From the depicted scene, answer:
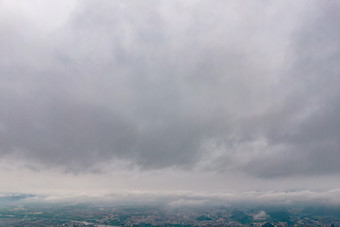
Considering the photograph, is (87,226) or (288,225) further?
(288,225)

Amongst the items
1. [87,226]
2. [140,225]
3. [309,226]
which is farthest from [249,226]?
[87,226]

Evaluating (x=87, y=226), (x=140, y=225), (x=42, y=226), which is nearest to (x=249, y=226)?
(x=140, y=225)

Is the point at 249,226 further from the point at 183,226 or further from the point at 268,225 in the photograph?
the point at 183,226

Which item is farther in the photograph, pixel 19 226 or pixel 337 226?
pixel 337 226

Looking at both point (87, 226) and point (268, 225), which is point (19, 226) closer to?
point (87, 226)

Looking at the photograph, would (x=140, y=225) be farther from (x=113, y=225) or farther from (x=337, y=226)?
(x=337, y=226)

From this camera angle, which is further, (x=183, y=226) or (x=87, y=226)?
(x=183, y=226)

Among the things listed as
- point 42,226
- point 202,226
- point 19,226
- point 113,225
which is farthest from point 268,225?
point 19,226
